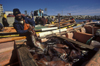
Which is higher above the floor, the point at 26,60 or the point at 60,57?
the point at 26,60

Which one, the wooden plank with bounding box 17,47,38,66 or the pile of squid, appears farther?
the pile of squid

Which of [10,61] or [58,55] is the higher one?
[58,55]

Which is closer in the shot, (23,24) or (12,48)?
(12,48)

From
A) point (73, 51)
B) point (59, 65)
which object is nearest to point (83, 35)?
point (73, 51)

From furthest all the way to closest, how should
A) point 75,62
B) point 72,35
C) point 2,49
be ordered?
point 72,35, point 2,49, point 75,62

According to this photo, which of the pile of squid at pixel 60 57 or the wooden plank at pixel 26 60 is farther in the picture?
the pile of squid at pixel 60 57

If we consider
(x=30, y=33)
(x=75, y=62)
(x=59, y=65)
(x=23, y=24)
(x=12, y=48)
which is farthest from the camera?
(x=23, y=24)

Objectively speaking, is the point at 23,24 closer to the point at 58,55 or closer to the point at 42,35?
the point at 42,35

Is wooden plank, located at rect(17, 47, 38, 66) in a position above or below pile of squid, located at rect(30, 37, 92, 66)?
above

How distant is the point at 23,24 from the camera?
3947 mm

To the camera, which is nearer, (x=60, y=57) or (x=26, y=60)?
(x=26, y=60)

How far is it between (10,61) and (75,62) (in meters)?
2.63

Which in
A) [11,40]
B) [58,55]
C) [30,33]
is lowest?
[58,55]

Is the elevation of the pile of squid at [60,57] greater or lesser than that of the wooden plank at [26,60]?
lesser
